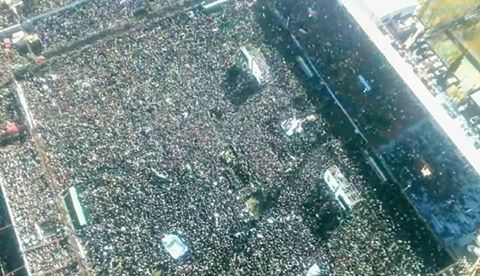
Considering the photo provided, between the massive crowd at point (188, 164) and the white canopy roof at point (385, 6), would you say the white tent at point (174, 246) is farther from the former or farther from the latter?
the white canopy roof at point (385, 6)

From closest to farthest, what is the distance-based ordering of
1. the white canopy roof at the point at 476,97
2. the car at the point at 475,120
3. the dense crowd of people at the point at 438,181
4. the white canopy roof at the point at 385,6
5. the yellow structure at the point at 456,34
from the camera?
the dense crowd of people at the point at 438,181, the car at the point at 475,120, the white canopy roof at the point at 476,97, the white canopy roof at the point at 385,6, the yellow structure at the point at 456,34

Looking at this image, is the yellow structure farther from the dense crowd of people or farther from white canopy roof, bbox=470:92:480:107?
the dense crowd of people

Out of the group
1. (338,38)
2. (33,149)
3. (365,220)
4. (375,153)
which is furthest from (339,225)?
(33,149)

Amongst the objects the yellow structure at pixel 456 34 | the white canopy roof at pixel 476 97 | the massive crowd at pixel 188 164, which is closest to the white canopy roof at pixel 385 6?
the yellow structure at pixel 456 34

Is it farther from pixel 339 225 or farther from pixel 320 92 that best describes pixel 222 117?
pixel 339 225

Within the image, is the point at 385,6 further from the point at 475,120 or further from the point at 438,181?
the point at 438,181

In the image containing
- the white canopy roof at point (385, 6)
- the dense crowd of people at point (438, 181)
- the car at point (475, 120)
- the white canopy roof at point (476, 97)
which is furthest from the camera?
the white canopy roof at point (385, 6)

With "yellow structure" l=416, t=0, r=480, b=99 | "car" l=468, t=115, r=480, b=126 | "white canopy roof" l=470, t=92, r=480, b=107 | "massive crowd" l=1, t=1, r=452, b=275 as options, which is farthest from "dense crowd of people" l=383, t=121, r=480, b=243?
"yellow structure" l=416, t=0, r=480, b=99

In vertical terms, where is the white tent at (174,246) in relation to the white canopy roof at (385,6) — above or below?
below
